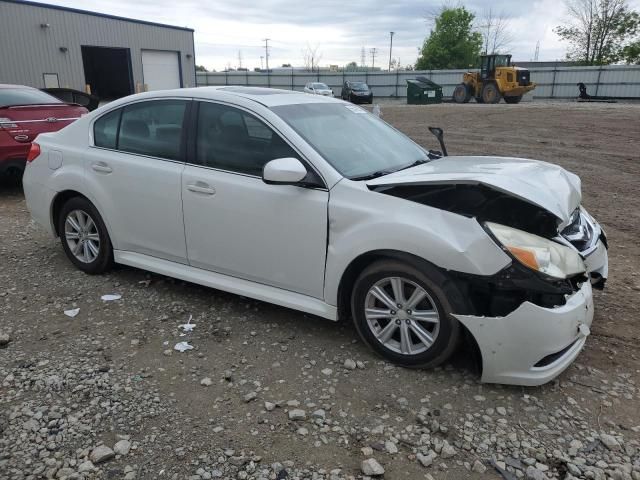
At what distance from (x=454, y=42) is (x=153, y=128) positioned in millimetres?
64534

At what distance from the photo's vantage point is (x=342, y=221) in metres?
3.25

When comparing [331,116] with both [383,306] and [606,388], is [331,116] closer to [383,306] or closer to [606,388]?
[383,306]

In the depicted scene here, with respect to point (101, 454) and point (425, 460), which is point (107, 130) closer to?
point (101, 454)

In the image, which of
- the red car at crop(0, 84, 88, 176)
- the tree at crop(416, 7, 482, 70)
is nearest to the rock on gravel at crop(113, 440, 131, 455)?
the red car at crop(0, 84, 88, 176)

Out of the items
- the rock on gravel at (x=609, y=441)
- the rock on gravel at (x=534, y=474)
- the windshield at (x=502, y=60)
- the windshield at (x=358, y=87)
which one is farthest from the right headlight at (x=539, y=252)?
the windshield at (x=358, y=87)

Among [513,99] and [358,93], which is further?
[358,93]

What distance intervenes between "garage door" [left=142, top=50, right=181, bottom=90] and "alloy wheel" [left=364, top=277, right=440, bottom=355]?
34861mm

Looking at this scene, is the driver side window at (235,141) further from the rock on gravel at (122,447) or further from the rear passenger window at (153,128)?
the rock on gravel at (122,447)

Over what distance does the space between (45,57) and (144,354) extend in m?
30.0

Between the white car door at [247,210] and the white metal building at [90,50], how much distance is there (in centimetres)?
2728

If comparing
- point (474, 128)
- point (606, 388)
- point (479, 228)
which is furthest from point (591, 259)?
point (474, 128)

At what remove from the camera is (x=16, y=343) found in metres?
3.64

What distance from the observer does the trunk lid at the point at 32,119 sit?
7473 mm

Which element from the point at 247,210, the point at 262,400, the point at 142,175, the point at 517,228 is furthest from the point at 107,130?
the point at 517,228
